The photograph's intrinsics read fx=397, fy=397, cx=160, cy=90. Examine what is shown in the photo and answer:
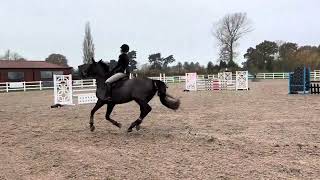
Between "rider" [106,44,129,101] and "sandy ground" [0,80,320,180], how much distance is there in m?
1.05

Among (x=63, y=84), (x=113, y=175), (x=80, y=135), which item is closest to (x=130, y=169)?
(x=113, y=175)

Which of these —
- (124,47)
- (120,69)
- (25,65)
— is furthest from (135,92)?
(25,65)

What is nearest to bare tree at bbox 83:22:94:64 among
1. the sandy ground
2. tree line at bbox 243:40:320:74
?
tree line at bbox 243:40:320:74

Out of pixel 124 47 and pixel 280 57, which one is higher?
pixel 280 57

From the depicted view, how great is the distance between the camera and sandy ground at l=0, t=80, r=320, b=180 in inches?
205

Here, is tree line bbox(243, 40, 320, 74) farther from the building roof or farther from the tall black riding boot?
the tall black riding boot

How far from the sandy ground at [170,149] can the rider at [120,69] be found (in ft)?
3.44

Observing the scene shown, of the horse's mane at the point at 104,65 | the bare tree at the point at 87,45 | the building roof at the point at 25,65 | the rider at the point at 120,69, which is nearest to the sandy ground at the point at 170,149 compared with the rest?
the rider at the point at 120,69

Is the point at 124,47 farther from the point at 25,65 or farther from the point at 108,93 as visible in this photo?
the point at 25,65

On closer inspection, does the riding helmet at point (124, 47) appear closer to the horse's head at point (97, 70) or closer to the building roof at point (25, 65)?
the horse's head at point (97, 70)

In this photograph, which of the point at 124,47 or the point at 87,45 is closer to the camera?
the point at 124,47

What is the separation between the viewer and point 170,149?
21.9ft

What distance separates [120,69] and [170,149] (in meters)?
2.88

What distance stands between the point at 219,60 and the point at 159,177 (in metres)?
59.1
